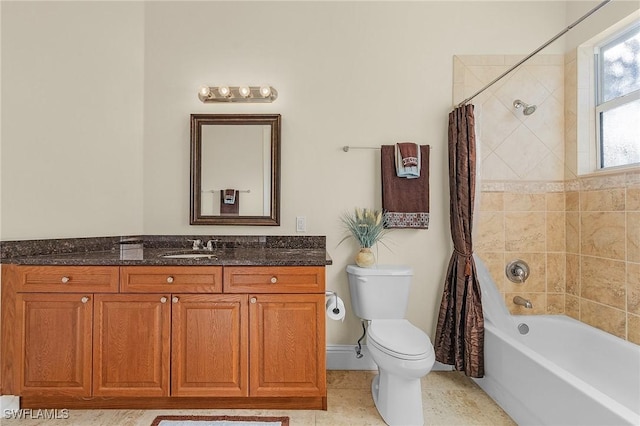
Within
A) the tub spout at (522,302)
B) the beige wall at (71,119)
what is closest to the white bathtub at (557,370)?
the tub spout at (522,302)

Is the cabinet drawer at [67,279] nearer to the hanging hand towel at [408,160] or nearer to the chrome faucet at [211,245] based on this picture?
the chrome faucet at [211,245]

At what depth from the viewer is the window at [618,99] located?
193 centimetres

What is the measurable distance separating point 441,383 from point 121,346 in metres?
1.97

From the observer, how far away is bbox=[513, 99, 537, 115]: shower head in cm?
220

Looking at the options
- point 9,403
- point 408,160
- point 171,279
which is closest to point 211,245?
point 171,279

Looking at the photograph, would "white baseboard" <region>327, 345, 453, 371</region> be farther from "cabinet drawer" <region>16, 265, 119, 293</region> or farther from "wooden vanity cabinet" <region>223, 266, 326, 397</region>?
"cabinet drawer" <region>16, 265, 119, 293</region>

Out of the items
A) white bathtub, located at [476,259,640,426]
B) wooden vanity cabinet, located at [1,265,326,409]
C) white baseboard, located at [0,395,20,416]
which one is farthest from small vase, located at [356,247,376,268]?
white baseboard, located at [0,395,20,416]

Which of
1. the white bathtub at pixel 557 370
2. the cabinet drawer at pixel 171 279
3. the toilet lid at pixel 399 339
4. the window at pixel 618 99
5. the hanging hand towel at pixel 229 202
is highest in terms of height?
the window at pixel 618 99

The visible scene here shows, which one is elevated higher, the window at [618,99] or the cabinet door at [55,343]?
the window at [618,99]

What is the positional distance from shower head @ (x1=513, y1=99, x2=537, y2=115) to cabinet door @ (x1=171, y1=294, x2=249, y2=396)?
222 cm

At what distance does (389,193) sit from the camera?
2316 millimetres

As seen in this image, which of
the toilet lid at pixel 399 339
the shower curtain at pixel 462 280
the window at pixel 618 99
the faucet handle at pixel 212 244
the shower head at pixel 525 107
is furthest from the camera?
the faucet handle at pixel 212 244

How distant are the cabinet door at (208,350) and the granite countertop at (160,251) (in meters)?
0.28

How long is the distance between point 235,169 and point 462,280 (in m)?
1.75
